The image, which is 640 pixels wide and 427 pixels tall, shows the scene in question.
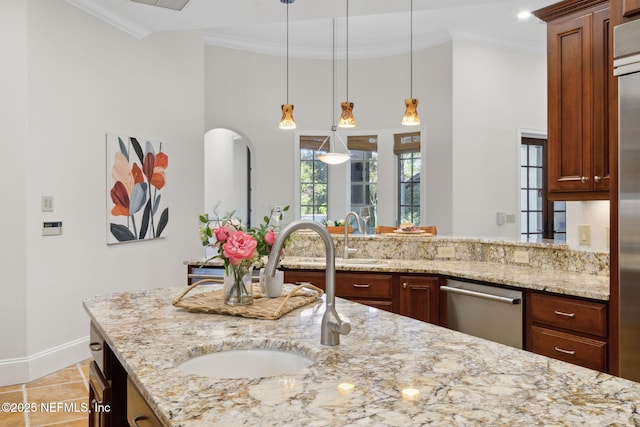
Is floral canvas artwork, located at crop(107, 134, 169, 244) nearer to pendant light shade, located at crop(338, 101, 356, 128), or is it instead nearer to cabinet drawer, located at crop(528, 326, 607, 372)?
pendant light shade, located at crop(338, 101, 356, 128)

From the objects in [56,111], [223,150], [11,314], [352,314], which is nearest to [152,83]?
[56,111]

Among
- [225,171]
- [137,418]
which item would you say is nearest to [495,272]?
[137,418]

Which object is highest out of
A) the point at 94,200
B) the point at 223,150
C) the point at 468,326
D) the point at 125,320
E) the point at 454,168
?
the point at 223,150

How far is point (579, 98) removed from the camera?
2.76m

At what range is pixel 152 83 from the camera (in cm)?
473

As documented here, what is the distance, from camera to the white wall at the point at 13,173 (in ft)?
11.3

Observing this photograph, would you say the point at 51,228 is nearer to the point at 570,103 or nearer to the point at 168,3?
the point at 168,3

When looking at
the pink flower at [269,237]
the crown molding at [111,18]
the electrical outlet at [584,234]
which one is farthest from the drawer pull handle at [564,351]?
the crown molding at [111,18]

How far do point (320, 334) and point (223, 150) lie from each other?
8.25 meters

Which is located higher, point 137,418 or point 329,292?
point 329,292

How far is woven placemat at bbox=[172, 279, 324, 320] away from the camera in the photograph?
180 cm

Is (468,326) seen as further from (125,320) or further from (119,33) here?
(119,33)

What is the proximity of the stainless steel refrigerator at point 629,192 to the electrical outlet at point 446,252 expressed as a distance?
1.77 m

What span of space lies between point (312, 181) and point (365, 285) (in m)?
3.55
